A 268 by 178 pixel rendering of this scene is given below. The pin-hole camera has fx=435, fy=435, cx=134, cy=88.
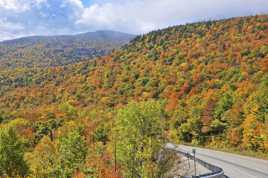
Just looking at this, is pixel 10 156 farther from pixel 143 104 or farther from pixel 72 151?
pixel 143 104

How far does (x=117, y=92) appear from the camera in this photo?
128375 millimetres

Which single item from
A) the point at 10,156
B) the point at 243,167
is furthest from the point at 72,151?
the point at 243,167

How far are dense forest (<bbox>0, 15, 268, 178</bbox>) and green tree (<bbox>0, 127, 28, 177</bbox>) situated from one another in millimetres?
121

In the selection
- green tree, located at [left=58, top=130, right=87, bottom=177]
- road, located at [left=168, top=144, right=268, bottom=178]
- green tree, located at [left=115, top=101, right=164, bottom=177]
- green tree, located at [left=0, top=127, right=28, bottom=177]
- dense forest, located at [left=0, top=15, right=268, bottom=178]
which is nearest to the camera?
green tree, located at [left=115, top=101, right=164, bottom=177]

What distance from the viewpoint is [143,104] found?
39469 mm

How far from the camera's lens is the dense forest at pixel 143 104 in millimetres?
38688

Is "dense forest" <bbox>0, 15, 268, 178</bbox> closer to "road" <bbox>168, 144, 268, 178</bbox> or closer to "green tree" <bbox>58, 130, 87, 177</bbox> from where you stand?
"green tree" <bbox>58, 130, 87, 177</bbox>

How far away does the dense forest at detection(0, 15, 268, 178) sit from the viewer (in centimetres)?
3869

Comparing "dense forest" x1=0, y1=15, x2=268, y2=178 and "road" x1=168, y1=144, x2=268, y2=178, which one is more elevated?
"dense forest" x1=0, y1=15, x2=268, y2=178

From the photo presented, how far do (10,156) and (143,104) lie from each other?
21.7m

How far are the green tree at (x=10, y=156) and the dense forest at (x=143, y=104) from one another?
121 mm

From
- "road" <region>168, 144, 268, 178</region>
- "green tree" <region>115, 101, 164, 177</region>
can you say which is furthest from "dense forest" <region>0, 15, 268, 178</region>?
"road" <region>168, 144, 268, 178</region>

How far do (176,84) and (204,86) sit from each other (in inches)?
481

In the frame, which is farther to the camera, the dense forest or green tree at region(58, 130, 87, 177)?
green tree at region(58, 130, 87, 177)
